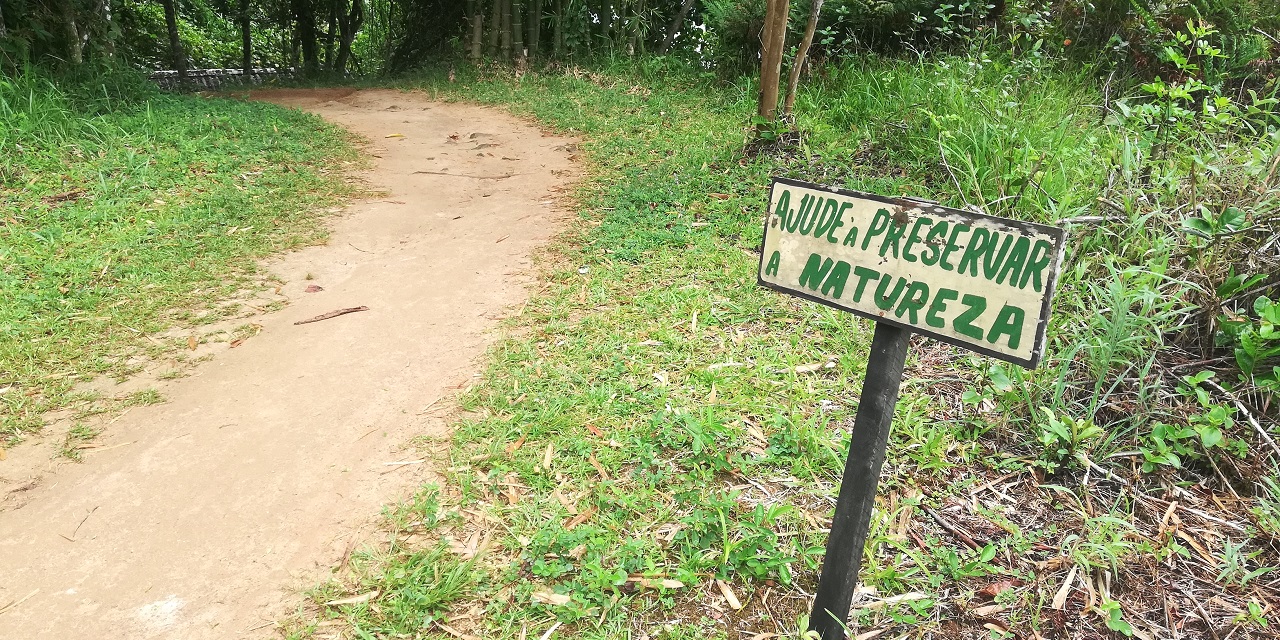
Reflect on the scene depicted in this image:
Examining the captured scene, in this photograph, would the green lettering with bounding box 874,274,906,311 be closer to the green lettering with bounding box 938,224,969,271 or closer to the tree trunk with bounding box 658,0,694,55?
the green lettering with bounding box 938,224,969,271

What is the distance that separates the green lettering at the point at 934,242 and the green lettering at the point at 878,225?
0.09m

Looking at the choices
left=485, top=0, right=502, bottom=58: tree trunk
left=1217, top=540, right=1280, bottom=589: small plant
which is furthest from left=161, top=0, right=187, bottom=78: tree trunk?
left=1217, top=540, right=1280, bottom=589: small plant

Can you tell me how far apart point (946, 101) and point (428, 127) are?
5583 millimetres

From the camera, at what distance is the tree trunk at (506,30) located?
10.7 meters

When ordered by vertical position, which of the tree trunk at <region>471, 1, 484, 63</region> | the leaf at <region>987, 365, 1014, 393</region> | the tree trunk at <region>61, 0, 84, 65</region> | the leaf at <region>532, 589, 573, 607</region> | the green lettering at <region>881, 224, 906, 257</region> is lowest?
the leaf at <region>532, 589, 573, 607</region>

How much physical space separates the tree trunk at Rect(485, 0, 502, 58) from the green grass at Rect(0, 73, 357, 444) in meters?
4.53

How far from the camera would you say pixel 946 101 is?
522 centimetres

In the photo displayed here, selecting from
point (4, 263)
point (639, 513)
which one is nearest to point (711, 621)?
point (639, 513)

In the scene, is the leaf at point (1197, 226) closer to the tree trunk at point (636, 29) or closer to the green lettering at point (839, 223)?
the green lettering at point (839, 223)

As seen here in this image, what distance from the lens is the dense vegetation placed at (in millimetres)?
2080

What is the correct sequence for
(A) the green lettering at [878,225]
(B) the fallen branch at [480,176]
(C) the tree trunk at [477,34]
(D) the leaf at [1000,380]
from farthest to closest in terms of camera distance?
(C) the tree trunk at [477,34]
(B) the fallen branch at [480,176]
(D) the leaf at [1000,380]
(A) the green lettering at [878,225]

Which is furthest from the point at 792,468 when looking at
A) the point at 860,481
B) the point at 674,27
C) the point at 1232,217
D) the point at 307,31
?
the point at 307,31

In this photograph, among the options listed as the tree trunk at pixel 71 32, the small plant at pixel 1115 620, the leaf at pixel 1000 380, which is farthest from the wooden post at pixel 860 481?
the tree trunk at pixel 71 32

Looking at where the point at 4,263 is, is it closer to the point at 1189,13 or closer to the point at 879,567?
the point at 879,567
